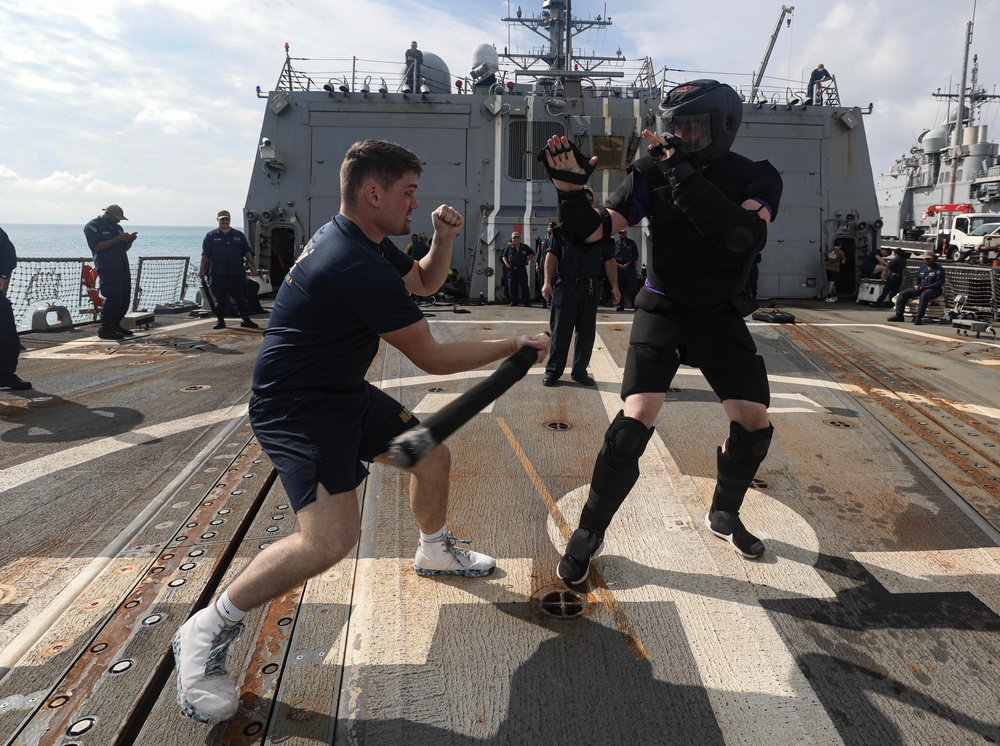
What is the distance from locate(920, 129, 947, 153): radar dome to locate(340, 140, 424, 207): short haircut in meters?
51.0

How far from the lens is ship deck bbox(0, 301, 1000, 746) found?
1965mm

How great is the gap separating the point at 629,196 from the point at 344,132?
1316 cm

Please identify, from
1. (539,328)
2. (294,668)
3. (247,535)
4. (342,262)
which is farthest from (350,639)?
(539,328)

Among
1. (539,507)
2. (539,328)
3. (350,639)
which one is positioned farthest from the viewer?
(539,328)

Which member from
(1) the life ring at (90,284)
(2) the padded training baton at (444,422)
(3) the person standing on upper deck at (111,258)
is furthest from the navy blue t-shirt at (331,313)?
(1) the life ring at (90,284)

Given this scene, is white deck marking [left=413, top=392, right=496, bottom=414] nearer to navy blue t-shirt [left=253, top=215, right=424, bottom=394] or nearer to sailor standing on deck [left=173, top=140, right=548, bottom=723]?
sailor standing on deck [left=173, top=140, right=548, bottom=723]

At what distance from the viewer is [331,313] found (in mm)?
2113

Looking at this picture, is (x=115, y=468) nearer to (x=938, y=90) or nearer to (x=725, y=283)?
(x=725, y=283)

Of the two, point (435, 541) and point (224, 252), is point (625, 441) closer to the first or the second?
point (435, 541)

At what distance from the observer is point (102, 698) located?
6.61ft

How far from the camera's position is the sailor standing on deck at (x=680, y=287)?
8.66 feet

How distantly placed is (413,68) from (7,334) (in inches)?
479

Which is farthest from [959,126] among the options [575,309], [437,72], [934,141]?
[575,309]

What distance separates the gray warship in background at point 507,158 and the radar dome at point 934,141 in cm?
3524
